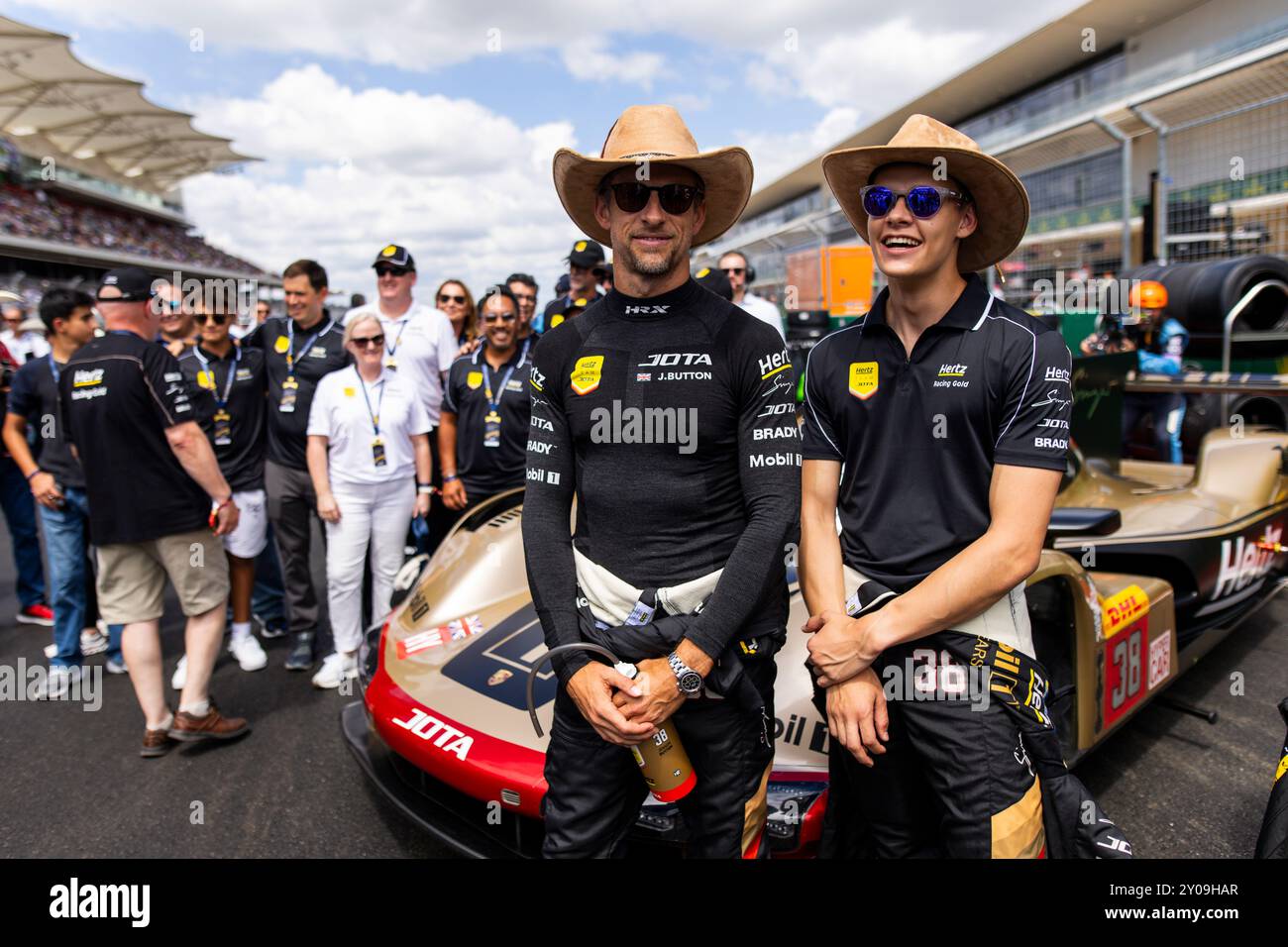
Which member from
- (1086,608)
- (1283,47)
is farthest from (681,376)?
(1283,47)

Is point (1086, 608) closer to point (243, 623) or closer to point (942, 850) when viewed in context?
point (942, 850)

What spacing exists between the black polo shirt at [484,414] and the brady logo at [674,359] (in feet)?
8.10

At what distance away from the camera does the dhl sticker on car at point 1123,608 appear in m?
2.67

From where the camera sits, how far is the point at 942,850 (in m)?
1.71

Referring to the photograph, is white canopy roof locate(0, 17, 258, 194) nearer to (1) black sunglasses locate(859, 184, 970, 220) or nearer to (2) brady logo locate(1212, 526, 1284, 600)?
(1) black sunglasses locate(859, 184, 970, 220)

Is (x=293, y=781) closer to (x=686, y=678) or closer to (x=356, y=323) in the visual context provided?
(x=356, y=323)

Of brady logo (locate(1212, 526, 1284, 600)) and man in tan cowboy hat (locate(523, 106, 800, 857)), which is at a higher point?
man in tan cowboy hat (locate(523, 106, 800, 857))

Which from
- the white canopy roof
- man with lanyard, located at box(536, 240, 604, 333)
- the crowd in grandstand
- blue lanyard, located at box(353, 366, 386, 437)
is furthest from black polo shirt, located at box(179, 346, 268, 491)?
the crowd in grandstand

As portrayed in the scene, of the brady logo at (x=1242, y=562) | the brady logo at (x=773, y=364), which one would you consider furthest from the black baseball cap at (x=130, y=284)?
the brady logo at (x=1242, y=562)

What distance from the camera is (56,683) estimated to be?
420cm

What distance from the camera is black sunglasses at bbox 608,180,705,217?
5.50ft

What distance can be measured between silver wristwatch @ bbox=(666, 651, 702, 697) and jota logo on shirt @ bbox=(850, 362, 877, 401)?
0.70 meters

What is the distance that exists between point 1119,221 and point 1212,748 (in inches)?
330

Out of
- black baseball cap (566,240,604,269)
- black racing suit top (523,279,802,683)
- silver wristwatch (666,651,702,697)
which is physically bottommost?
silver wristwatch (666,651,702,697)
